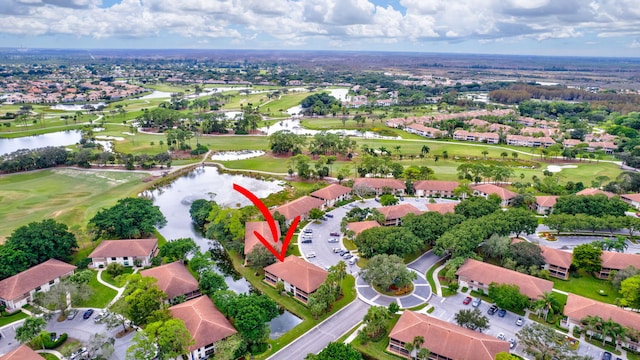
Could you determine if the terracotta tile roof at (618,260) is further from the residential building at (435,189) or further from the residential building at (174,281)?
the residential building at (174,281)

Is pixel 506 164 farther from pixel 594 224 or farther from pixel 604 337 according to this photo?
pixel 604 337

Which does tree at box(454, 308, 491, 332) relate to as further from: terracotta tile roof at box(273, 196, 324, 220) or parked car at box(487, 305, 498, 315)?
terracotta tile roof at box(273, 196, 324, 220)

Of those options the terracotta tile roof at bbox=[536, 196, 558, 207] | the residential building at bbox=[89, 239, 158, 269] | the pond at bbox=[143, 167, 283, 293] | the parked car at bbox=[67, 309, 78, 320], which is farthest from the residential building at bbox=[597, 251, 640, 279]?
the parked car at bbox=[67, 309, 78, 320]

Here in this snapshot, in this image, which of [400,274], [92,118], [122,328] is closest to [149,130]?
[92,118]

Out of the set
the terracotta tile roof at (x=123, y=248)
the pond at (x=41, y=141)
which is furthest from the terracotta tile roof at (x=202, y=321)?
the pond at (x=41, y=141)

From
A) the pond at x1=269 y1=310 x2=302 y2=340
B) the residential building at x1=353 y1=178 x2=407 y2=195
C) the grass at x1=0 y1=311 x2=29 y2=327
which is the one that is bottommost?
the pond at x1=269 y1=310 x2=302 y2=340

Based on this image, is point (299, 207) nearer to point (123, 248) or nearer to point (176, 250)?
point (176, 250)
